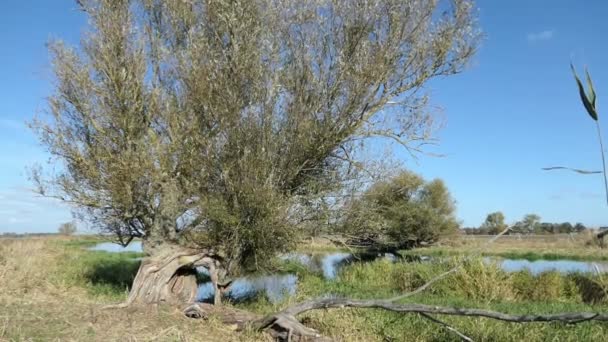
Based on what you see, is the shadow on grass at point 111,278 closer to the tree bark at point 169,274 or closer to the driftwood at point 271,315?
the tree bark at point 169,274

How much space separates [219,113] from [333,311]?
15.3 ft

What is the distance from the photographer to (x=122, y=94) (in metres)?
11.9

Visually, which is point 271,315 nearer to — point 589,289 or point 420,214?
point 589,289

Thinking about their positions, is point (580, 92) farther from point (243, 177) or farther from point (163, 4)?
point (163, 4)

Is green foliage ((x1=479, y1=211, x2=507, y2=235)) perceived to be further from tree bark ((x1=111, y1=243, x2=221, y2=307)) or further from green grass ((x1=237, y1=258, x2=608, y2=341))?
tree bark ((x1=111, y1=243, x2=221, y2=307))

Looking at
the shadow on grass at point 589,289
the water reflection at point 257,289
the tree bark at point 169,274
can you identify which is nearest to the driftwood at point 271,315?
the tree bark at point 169,274

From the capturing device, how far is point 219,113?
11.6 m

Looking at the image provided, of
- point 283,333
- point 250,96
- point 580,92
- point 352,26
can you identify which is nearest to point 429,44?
point 352,26

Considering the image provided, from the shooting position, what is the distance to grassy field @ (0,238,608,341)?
8.20m

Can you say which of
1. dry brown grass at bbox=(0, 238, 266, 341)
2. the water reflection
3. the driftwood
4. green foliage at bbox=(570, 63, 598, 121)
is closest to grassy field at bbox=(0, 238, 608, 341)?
dry brown grass at bbox=(0, 238, 266, 341)

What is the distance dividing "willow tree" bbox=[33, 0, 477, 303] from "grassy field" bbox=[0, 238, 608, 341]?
1904 mm

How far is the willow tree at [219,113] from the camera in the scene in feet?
38.1

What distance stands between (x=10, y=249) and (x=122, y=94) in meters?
13.6

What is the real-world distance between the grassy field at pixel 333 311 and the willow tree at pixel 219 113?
75.0 inches
